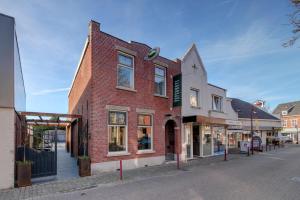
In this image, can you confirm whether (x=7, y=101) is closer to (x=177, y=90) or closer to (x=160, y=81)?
(x=160, y=81)

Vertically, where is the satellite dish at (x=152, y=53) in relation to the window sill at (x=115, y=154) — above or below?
above

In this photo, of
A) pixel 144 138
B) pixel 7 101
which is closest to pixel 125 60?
pixel 144 138

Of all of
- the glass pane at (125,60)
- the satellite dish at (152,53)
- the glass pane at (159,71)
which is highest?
the satellite dish at (152,53)

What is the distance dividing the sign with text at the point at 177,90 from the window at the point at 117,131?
4.28 meters

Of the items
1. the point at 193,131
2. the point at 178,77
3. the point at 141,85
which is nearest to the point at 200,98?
the point at 193,131

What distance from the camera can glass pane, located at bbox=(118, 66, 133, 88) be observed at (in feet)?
43.5

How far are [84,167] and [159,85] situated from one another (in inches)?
293

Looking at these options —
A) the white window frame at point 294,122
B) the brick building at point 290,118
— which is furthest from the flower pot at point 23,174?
the white window frame at point 294,122

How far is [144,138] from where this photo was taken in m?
14.2

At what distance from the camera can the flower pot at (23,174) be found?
29.1 ft

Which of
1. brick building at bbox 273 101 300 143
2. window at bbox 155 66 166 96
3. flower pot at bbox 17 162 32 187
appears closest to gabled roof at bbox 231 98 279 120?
window at bbox 155 66 166 96

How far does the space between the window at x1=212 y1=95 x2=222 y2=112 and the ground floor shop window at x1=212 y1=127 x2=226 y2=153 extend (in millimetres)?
1977

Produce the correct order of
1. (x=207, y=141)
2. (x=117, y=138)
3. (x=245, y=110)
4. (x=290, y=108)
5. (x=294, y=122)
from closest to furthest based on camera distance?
1. (x=117, y=138)
2. (x=207, y=141)
3. (x=245, y=110)
4. (x=294, y=122)
5. (x=290, y=108)

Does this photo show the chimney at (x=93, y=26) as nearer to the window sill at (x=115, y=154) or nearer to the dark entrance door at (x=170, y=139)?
the window sill at (x=115, y=154)
